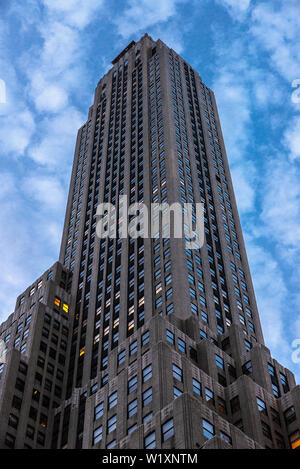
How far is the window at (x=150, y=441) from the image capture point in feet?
216

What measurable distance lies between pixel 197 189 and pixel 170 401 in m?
61.4

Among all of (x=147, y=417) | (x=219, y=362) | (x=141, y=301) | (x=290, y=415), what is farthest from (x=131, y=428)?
(x=141, y=301)

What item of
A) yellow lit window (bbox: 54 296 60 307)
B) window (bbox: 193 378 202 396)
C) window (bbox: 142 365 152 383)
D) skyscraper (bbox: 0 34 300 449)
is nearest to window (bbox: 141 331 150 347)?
skyscraper (bbox: 0 34 300 449)

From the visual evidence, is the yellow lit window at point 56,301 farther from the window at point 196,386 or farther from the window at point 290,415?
the window at point 290,415

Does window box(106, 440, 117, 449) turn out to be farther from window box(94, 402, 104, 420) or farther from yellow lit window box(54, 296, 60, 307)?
yellow lit window box(54, 296, 60, 307)

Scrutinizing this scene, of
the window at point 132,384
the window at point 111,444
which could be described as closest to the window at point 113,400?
the window at point 132,384

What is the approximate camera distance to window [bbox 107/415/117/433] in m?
74.3

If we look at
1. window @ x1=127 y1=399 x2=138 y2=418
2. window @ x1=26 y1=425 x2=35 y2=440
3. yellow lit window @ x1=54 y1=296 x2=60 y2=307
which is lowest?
window @ x1=127 y1=399 x2=138 y2=418

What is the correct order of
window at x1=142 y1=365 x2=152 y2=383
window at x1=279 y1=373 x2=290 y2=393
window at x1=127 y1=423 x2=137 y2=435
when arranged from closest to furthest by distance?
window at x1=127 y1=423 x2=137 y2=435, window at x1=142 y1=365 x2=152 y2=383, window at x1=279 y1=373 x2=290 y2=393

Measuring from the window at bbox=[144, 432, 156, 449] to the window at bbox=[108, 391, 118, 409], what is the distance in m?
10.6

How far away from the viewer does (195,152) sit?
139625 millimetres

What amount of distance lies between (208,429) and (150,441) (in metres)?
5.86

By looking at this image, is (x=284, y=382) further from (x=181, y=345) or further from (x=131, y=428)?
(x=131, y=428)

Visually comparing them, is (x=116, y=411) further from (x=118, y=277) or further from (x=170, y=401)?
(x=118, y=277)
